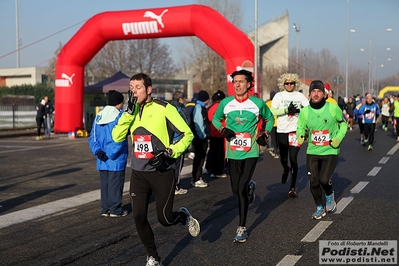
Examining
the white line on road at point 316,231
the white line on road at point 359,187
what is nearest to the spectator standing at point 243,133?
the white line on road at point 316,231

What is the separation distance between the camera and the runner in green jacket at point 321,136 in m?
7.79

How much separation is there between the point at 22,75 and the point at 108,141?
222 feet

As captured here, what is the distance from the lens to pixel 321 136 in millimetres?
7824

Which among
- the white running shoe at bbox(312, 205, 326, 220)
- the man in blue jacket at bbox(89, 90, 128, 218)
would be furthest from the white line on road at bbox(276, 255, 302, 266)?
the man in blue jacket at bbox(89, 90, 128, 218)

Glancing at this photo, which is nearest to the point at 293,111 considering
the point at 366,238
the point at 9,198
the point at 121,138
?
the point at 366,238

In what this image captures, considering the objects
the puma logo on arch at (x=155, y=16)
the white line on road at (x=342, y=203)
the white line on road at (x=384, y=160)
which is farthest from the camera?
the puma logo on arch at (x=155, y=16)

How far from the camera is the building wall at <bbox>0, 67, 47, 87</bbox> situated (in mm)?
70188

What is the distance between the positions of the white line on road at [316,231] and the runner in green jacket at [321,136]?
0.29 meters

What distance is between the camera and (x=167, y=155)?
17.9 ft

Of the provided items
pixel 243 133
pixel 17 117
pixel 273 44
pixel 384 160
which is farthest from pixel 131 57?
pixel 243 133

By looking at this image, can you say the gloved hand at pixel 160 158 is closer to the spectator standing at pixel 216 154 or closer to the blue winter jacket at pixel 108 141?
the blue winter jacket at pixel 108 141

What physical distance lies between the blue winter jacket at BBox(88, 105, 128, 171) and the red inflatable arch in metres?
10.3

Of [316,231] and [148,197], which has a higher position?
[148,197]

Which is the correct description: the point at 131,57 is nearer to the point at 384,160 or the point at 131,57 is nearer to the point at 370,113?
the point at 370,113
